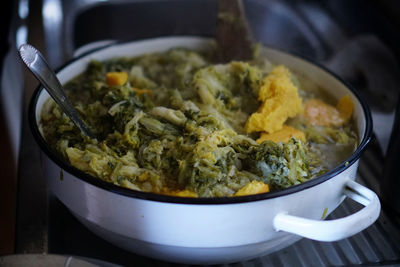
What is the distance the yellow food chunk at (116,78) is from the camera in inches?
54.3

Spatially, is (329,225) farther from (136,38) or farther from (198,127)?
(136,38)

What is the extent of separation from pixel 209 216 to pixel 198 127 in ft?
0.86

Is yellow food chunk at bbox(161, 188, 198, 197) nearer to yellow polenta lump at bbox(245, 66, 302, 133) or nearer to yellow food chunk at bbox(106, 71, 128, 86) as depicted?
yellow polenta lump at bbox(245, 66, 302, 133)

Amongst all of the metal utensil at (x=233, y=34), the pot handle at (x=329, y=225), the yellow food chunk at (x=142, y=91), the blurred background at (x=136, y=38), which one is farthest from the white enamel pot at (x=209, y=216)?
the metal utensil at (x=233, y=34)

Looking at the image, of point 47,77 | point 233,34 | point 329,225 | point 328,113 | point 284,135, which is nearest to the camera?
point 329,225

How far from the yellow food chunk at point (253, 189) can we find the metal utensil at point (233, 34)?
0.71 meters

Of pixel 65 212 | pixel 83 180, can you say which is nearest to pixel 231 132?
pixel 83 180

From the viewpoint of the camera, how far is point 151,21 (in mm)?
2246

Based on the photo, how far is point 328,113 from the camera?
1.33 metres

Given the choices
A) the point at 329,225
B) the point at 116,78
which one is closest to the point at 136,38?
the point at 116,78

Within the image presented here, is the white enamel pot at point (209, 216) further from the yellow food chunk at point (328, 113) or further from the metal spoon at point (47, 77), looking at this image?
the yellow food chunk at point (328, 113)

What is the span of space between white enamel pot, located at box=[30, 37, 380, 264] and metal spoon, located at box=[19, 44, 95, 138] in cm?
8

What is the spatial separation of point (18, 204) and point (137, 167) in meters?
0.43

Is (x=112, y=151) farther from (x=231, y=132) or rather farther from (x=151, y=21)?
(x=151, y=21)
